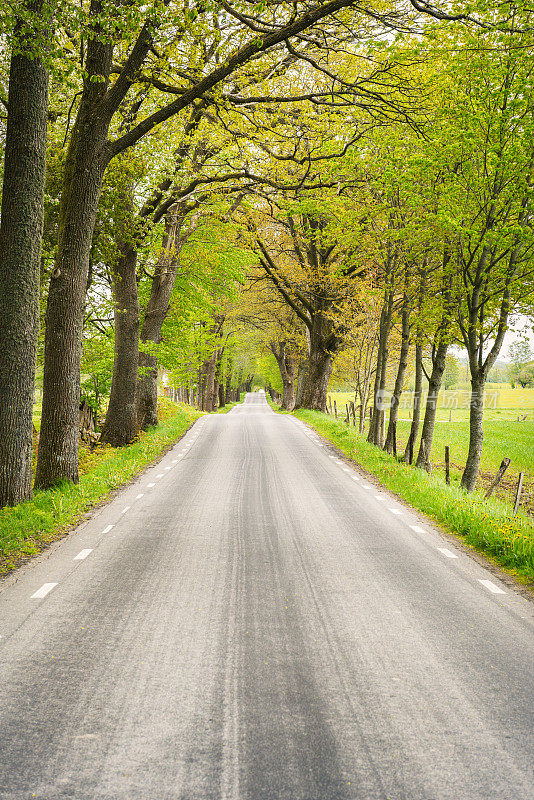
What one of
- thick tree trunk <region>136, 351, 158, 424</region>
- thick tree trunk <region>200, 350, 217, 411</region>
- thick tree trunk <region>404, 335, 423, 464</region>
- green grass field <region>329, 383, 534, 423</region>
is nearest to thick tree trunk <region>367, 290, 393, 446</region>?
thick tree trunk <region>404, 335, 423, 464</region>

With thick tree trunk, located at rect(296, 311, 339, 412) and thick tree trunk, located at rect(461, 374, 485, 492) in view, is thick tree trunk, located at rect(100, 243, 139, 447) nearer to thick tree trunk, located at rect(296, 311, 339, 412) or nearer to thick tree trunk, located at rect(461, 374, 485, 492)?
thick tree trunk, located at rect(461, 374, 485, 492)

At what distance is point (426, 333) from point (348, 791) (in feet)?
48.5

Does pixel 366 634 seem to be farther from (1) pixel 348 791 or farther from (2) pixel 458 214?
(2) pixel 458 214

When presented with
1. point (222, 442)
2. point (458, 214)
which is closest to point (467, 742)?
point (458, 214)

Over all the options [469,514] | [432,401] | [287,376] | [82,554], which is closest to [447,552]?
[469,514]

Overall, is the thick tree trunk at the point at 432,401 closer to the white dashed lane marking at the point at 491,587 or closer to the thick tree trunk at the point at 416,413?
the thick tree trunk at the point at 416,413

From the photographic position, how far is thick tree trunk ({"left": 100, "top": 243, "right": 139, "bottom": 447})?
46.9 feet

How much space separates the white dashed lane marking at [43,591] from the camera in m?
4.88

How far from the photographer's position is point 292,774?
8.92 ft

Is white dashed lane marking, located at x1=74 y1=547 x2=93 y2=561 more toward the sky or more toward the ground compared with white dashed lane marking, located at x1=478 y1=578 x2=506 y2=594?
more toward the sky

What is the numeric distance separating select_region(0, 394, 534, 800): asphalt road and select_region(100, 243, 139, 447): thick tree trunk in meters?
8.15

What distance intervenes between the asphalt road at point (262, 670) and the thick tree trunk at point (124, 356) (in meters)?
8.15

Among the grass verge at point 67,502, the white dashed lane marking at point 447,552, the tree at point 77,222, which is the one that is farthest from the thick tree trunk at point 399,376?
the white dashed lane marking at point 447,552

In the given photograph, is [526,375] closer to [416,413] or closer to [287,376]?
[287,376]
